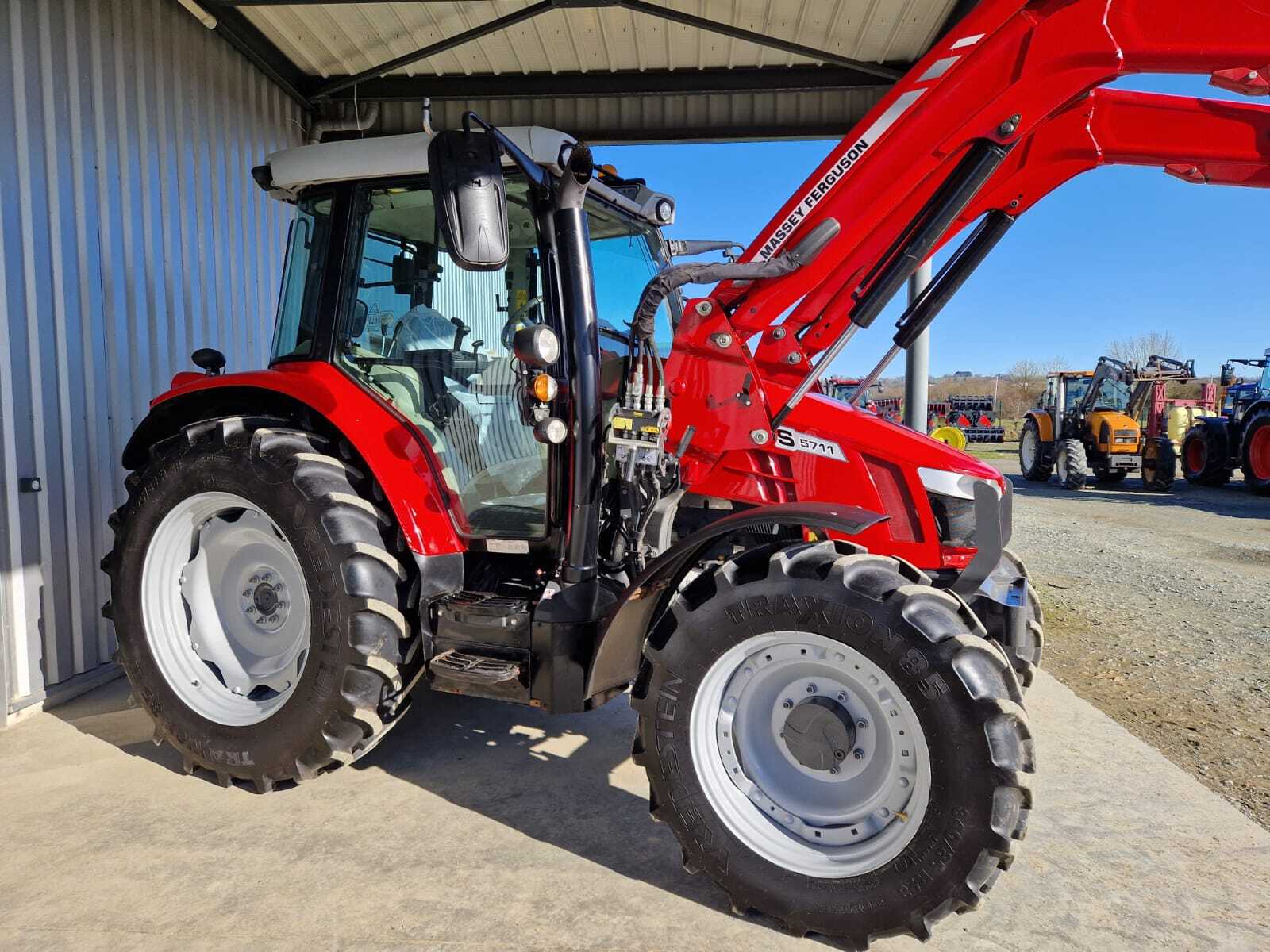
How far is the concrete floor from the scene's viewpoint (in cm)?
217

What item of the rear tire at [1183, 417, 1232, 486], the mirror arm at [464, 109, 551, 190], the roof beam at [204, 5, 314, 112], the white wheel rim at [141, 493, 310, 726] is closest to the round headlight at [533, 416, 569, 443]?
the mirror arm at [464, 109, 551, 190]

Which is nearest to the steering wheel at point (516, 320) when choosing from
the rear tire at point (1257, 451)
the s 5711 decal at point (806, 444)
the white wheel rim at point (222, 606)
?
the s 5711 decal at point (806, 444)


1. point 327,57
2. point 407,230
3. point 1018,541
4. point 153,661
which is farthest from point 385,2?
point 1018,541

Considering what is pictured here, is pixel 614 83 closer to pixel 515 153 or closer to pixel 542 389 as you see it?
pixel 515 153

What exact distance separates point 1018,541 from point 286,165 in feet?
27.1

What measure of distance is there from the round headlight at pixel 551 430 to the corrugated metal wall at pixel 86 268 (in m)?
2.61

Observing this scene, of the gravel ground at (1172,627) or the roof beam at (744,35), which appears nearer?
the gravel ground at (1172,627)

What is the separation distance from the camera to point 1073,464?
14477 millimetres

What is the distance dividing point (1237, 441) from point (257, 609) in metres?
16.7

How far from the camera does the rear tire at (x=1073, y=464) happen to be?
568 inches

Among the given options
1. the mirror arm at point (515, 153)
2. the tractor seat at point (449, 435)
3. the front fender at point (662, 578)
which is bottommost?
the front fender at point (662, 578)

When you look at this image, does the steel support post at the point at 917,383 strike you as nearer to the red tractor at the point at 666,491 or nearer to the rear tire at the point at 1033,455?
the red tractor at the point at 666,491

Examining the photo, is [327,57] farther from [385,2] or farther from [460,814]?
[460,814]

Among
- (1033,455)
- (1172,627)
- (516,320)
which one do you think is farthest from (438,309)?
(1033,455)
